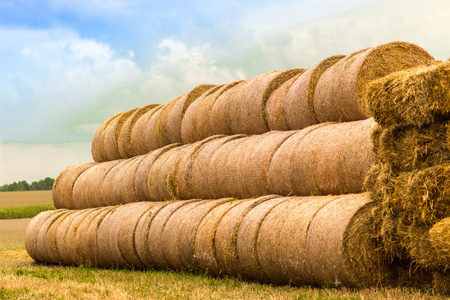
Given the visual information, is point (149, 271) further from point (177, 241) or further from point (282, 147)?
point (282, 147)

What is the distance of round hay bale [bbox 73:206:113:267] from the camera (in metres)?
12.4

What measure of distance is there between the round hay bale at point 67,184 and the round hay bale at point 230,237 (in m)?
7.15

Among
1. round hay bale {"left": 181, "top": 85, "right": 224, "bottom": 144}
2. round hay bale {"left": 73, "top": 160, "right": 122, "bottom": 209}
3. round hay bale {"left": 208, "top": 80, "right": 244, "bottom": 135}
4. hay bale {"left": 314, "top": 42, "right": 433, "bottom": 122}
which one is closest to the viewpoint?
hay bale {"left": 314, "top": 42, "right": 433, "bottom": 122}

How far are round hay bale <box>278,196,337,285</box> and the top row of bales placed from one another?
1.42 m

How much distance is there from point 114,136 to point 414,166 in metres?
9.39

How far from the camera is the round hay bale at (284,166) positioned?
866 centimetres

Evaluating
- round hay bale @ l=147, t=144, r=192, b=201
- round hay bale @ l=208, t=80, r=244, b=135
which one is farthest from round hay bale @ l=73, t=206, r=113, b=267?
round hay bale @ l=208, t=80, r=244, b=135

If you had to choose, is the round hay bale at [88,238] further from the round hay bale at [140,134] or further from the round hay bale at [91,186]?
the round hay bale at [140,134]

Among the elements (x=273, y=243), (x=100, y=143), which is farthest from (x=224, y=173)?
(x=100, y=143)

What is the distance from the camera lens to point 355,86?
27.7 feet

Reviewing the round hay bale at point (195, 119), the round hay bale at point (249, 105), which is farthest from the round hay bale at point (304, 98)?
the round hay bale at point (195, 119)

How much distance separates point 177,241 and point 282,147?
2404 mm

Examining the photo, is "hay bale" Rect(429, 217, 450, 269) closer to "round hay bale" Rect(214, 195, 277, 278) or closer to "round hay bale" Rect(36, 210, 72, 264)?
"round hay bale" Rect(214, 195, 277, 278)

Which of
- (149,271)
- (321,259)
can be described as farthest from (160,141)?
(321,259)
